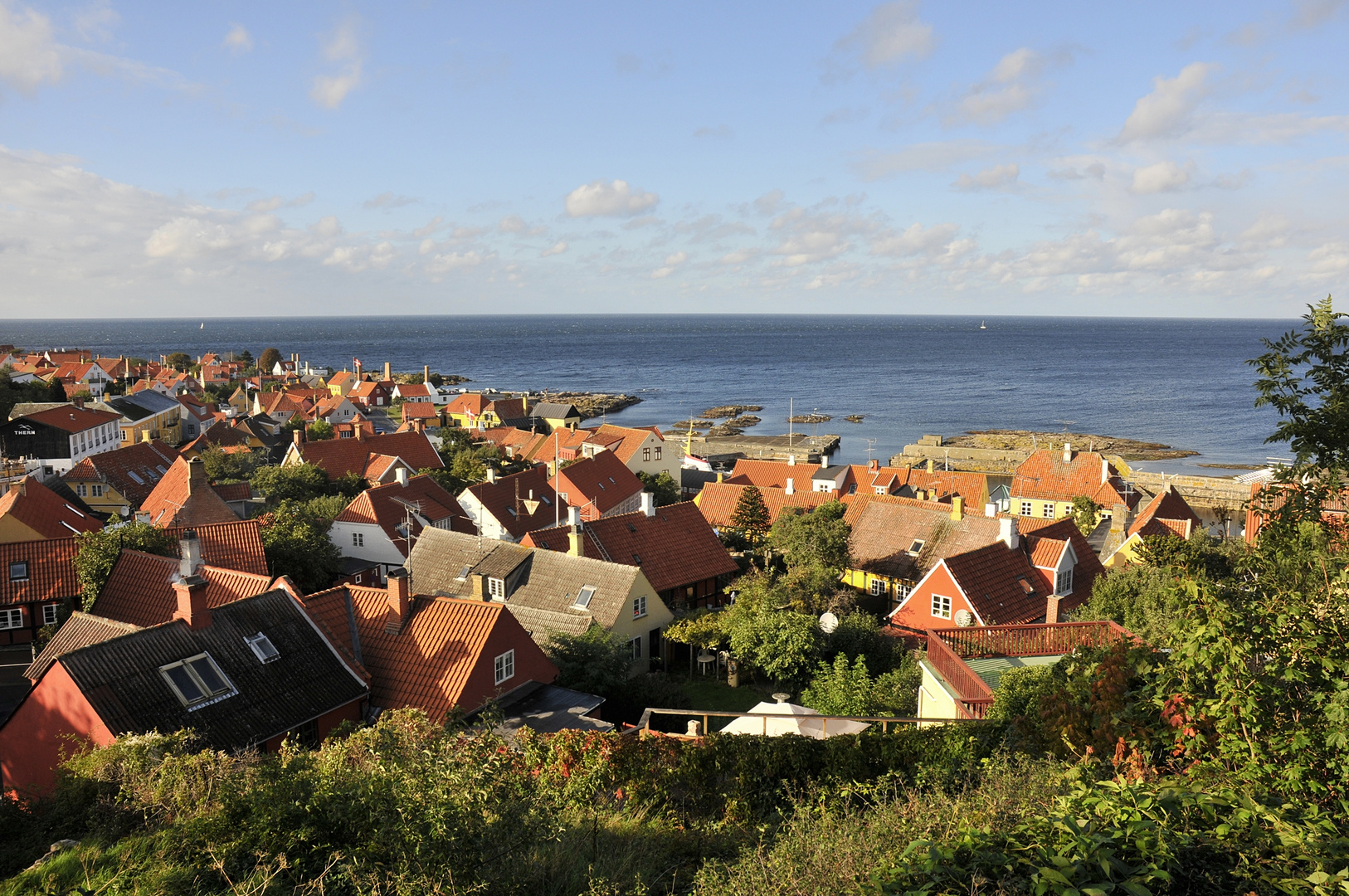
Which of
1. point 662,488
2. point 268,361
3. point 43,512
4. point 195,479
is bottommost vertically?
point 662,488

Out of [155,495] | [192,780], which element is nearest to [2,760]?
[192,780]

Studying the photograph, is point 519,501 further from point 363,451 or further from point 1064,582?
point 1064,582

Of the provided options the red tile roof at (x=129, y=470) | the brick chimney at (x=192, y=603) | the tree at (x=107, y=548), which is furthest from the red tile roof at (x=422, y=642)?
the red tile roof at (x=129, y=470)

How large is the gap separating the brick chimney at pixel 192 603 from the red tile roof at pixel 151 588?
14.0 feet

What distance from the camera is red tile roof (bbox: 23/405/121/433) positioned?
62406 mm

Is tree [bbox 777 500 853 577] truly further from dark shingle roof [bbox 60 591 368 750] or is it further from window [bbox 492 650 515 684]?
dark shingle roof [bbox 60 591 368 750]

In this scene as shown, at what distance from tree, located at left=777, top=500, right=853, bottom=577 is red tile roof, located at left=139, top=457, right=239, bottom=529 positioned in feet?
79.2

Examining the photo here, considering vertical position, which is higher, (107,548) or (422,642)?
(107,548)

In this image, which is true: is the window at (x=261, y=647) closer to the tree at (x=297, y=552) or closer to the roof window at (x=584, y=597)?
the roof window at (x=584, y=597)

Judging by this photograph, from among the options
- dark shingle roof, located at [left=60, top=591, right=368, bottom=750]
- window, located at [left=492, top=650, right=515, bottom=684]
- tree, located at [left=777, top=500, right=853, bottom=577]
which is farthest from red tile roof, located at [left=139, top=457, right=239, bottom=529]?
tree, located at [left=777, top=500, right=853, bottom=577]

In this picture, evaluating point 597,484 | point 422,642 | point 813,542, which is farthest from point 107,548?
point 597,484

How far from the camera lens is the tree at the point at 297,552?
32281 millimetres

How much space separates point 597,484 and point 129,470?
89.3ft

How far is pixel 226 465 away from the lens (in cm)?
5494
